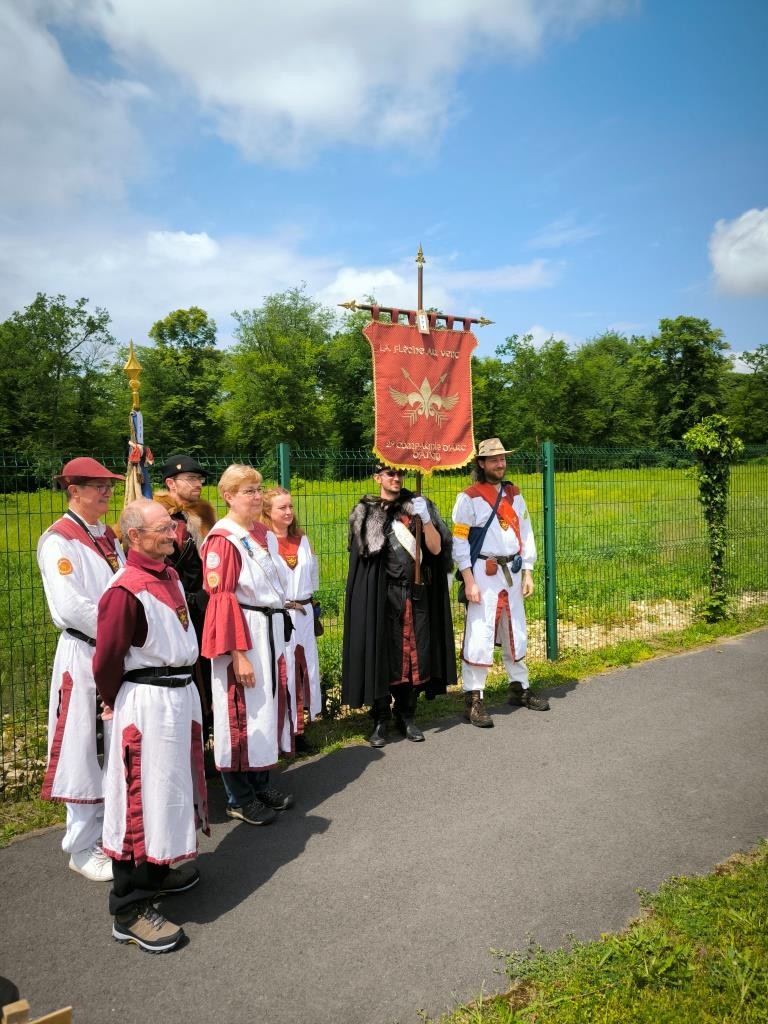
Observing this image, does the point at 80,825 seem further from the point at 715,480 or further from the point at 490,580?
the point at 715,480

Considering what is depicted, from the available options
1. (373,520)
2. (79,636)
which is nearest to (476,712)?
(373,520)

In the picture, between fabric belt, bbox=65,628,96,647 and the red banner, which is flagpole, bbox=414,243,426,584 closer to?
the red banner

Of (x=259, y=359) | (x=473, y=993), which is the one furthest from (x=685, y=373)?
(x=473, y=993)

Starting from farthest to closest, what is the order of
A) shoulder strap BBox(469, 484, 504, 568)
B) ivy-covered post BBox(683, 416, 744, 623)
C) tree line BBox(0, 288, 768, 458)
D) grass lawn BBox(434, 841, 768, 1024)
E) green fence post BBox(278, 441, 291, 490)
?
tree line BBox(0, 288, 768, 458) → ivy-covered post BBox(683, 416, 744, 623) → shoulder strap BBox(469, 484, 504, 568) → green fence post BBox(278, 441, 291, 490) → grass lawn BBox(434, 841, 768, 1024)

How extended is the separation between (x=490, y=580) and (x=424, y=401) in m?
1.58

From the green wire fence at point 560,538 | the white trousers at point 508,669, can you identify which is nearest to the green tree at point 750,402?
the green wire fence at point 560,538

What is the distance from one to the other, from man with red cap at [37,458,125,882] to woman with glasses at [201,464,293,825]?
0.61 m

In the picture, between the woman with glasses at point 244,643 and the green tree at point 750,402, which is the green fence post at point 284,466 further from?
the green tree at point 750,402

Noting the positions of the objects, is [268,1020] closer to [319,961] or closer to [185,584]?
[319,961]

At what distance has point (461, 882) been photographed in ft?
10.8

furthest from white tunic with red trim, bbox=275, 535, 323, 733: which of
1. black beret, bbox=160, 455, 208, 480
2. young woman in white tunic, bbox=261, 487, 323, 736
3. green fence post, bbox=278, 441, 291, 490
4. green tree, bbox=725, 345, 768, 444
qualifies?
green tree, bbox=725, 345, 768, 444

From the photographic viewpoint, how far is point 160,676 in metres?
2.96

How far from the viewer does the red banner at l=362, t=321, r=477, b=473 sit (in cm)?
512

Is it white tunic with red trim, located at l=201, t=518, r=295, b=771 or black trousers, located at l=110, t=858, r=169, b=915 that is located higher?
white tunic with red trim, located at l=201, t=518, r=295, b=771
